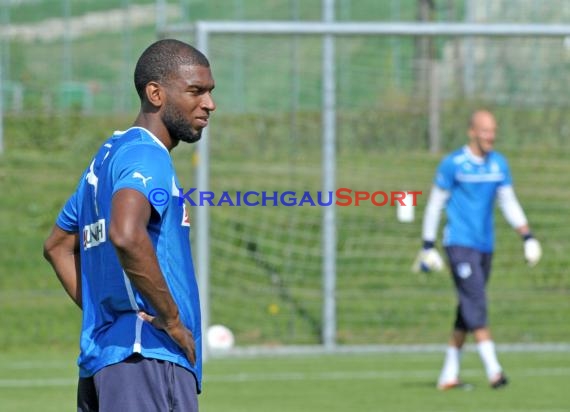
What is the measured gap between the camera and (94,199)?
4703mm

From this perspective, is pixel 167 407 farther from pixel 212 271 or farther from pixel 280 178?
pixel 280 178

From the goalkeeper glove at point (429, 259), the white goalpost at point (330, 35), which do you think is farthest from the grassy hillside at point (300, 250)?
the goalkeeper glove at point (429, 259)

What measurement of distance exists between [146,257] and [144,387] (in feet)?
1.50

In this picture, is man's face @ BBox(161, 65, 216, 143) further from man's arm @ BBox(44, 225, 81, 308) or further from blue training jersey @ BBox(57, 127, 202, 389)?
man's arm @ BBox(44, 225, 81, 308)

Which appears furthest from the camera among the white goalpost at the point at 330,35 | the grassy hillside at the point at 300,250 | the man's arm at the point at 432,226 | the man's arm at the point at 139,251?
the grassy hillside at the point at 300,250

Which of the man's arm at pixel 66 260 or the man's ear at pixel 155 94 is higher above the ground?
the man's ear at pixel 155 94

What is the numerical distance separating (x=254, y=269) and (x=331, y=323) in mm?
1455

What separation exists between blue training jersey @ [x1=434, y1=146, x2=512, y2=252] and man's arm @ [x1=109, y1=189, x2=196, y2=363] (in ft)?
22.8

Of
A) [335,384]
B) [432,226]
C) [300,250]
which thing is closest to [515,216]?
[432,226]

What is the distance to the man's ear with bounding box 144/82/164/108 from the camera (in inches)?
183

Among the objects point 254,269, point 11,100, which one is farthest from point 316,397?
point 11,100

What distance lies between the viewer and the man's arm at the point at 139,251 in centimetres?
436

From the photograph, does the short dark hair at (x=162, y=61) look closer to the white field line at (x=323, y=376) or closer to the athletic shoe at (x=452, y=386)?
the athletic shoe at (x=452, y=386)

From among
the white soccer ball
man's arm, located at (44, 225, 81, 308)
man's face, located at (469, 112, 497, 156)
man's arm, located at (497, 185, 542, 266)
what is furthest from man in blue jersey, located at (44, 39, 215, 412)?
the white soccer ball
